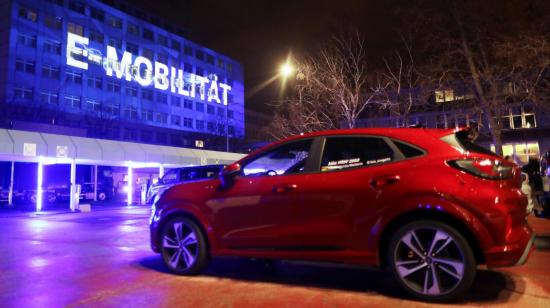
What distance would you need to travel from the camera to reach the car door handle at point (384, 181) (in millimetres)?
4156

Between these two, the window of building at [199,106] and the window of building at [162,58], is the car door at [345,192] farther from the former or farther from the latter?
the window of building at [199,106]

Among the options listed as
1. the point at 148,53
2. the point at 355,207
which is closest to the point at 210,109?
the point at 148,53

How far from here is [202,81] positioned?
77.1 m

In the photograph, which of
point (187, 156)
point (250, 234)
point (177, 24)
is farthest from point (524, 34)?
point (177, 24)

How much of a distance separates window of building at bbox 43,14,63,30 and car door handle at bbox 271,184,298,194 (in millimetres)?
57362

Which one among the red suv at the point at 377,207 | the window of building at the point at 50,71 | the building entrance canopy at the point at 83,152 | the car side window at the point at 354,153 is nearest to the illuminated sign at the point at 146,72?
the window of building at the point at 50,71

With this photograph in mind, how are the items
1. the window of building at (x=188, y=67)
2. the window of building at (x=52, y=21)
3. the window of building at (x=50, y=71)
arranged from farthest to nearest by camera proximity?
the window of building at (x=188, y=67), the window of building at (x=52, y=21), the window of building at (x=50, y=71)

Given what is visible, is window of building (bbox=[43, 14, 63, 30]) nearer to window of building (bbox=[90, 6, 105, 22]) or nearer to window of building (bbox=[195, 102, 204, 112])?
window of building (bbox=[90, 6, 105, 22])

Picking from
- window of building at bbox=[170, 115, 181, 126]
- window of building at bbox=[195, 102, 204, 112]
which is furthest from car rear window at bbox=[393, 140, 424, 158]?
window of building at bbox=[195, 102, 204, 112]

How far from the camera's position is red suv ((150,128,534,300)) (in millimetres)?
3898

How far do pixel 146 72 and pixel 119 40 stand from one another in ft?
19.4

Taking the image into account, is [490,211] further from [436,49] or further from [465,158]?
[436,49]

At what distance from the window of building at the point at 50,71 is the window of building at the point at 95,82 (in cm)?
457

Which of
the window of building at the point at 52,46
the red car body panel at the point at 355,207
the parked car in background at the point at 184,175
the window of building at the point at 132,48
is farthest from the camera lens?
the window of building at the point at 132,48
